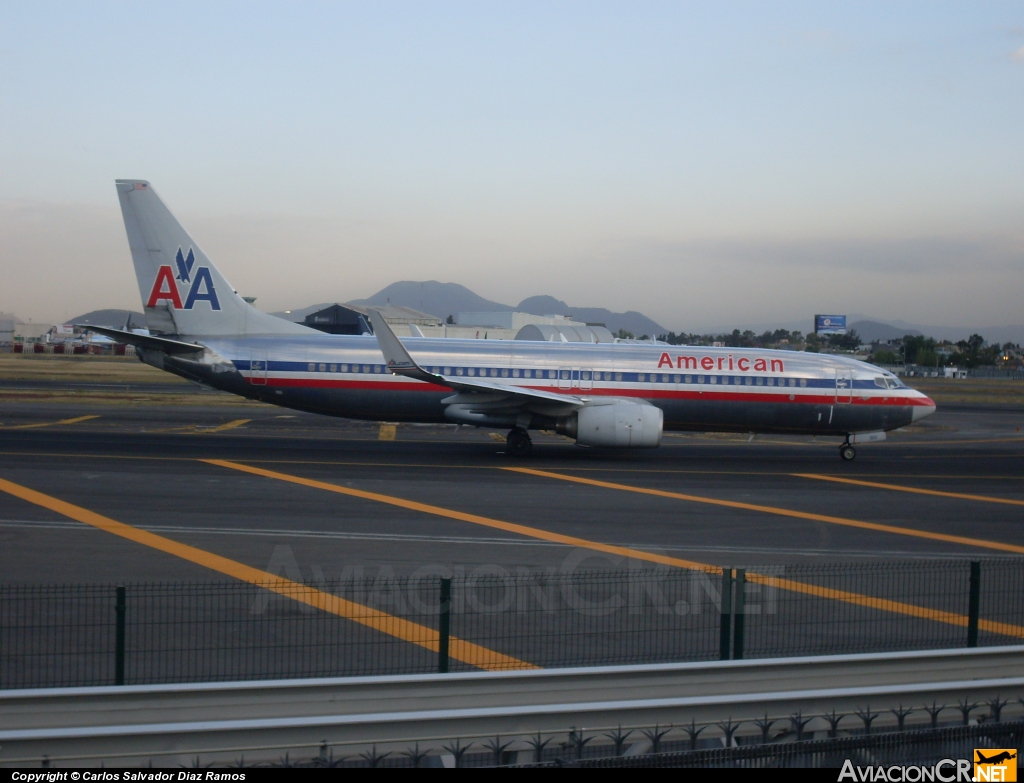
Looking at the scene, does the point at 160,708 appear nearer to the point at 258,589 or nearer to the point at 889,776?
the point at 258,589

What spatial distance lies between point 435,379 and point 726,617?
617 inches

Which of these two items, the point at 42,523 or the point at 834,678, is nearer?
the point at 834,678

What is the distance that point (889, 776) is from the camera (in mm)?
6246

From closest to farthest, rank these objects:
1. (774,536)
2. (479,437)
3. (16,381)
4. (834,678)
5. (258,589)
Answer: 1. (834,678)
2. (258,589)
3. (774,536)
4. (479,437)
5. (16,381)

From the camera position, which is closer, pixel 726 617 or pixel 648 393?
pixel 726 617

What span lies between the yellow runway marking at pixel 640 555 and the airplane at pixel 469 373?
3.60 meters

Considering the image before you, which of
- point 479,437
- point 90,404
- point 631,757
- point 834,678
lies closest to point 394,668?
point 631,757

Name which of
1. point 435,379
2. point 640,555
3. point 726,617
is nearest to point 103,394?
point 435,379

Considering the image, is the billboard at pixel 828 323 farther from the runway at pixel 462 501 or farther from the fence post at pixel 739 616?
the fence post at pixel 739 616

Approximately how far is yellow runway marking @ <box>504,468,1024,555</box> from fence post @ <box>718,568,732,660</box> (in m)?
8.93

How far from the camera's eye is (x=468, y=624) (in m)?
9.84

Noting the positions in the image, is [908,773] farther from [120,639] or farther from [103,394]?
[103,394]

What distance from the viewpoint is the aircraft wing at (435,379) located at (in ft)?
76.8

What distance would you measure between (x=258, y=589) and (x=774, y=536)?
9224 mm
